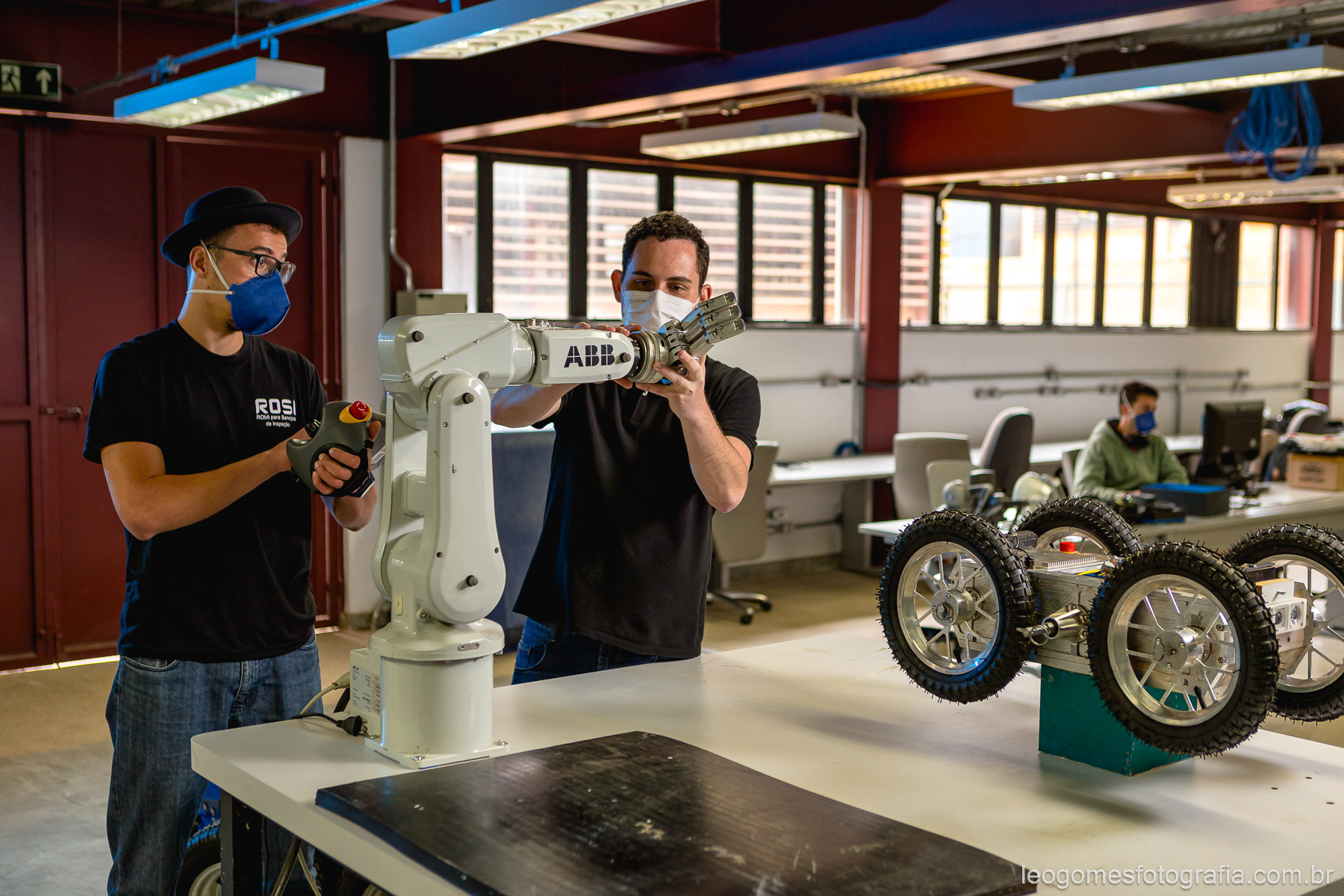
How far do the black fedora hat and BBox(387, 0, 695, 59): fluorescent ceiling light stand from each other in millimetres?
996

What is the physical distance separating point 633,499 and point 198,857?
0.88 m

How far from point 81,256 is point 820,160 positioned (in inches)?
170

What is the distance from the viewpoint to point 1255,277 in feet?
35.4

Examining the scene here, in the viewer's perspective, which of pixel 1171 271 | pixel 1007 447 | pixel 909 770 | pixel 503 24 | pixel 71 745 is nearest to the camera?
pixel 909 770

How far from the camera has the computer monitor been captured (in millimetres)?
5891

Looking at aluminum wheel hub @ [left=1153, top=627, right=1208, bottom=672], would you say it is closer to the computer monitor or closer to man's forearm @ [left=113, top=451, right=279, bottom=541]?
man's forearm @ [left=113, top=451, right=279, bottom=541]

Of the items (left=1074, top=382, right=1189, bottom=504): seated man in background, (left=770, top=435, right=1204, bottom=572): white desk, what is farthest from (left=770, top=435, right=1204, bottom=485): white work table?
(left=1074, top=382, right=1189, bottom=504): seated man in background

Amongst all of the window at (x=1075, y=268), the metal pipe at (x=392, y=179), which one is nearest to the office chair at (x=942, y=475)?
the metal pipe at (x=392, y=179)

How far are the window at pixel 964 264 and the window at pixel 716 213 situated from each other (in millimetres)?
1730

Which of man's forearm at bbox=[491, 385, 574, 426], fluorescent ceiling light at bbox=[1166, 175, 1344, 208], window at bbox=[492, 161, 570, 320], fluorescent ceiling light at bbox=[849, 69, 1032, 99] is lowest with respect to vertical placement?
man's forearm at bbox=[491, 385, 574, 426]

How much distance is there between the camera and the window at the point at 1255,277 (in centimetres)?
1064

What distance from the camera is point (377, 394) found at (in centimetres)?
592

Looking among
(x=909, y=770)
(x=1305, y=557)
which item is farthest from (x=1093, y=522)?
(x=909, y=770)

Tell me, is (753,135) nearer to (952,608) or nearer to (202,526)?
(202,526)
